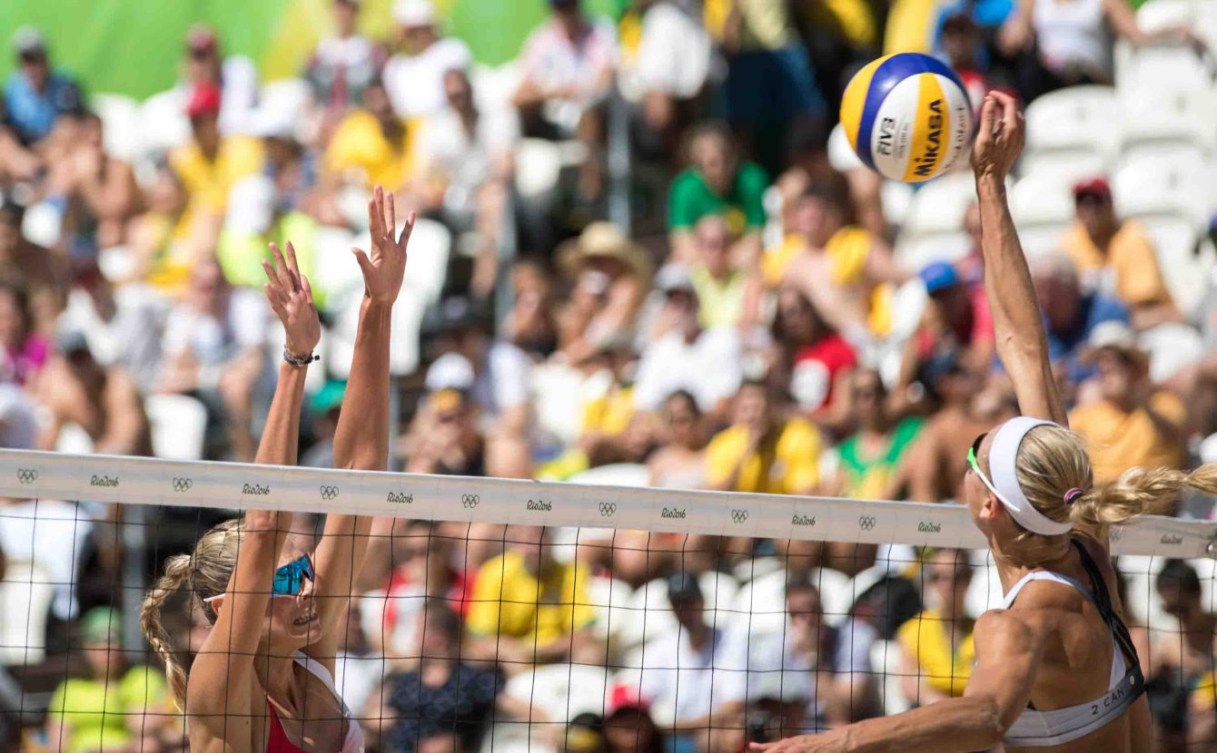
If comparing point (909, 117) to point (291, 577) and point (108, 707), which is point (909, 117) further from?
point (108, 707)

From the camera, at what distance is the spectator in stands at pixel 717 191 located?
9062 millimetres

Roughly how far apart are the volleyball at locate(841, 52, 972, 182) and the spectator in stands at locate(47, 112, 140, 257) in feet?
21.9

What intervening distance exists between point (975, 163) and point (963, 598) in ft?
9.26

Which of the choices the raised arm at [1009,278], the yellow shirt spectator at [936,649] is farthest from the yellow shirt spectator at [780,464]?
the raised arm at [1009,278]

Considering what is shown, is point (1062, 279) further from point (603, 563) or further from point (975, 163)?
point (975, 163)

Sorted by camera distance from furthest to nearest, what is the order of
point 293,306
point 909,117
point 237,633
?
point 909,117, point 293,306, point 237,633

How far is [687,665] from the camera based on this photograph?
6312mm

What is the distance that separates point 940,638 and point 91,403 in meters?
4.87

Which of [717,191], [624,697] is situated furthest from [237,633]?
[717,191]

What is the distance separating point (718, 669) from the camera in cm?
605

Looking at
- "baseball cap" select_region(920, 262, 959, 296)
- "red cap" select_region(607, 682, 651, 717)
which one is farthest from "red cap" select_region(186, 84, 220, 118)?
"red cap" select_region(607, 682, 651, 717)

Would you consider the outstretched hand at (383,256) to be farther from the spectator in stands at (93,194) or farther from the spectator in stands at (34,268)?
the spectator in stands at (93,194)

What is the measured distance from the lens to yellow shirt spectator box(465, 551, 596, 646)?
682 centimetres

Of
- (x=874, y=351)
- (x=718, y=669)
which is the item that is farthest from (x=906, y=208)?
(x=718, y=669)
